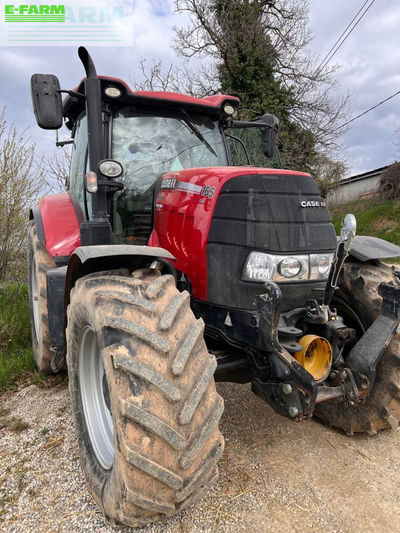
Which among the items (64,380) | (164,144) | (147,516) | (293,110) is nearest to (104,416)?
(147,516)

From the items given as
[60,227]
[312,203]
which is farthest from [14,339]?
[312,203]

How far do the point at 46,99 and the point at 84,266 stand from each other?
1007 millimetres

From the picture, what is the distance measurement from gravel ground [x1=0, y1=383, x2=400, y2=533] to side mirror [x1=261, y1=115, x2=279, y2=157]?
2.01 m

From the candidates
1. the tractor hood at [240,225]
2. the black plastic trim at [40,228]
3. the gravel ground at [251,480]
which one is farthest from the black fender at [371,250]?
the black plastic trim at [40,228]

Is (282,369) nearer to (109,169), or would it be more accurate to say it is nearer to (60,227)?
(109,169)

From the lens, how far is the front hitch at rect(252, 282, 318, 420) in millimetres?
1963

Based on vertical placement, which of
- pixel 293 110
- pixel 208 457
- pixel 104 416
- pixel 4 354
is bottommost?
pixel 4 354

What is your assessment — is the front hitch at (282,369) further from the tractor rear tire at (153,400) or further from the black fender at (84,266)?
the black fender at (84,266)

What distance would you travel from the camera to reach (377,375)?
2.57m

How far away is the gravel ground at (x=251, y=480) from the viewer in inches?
77.4

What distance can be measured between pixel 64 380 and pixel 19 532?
5.40ft

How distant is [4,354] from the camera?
12.9 feet

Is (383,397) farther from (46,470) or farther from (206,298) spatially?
(46,470)

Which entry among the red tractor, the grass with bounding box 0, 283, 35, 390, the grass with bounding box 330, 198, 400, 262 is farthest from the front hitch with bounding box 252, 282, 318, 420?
the grass with bounding box 330, 198, 400, 262
